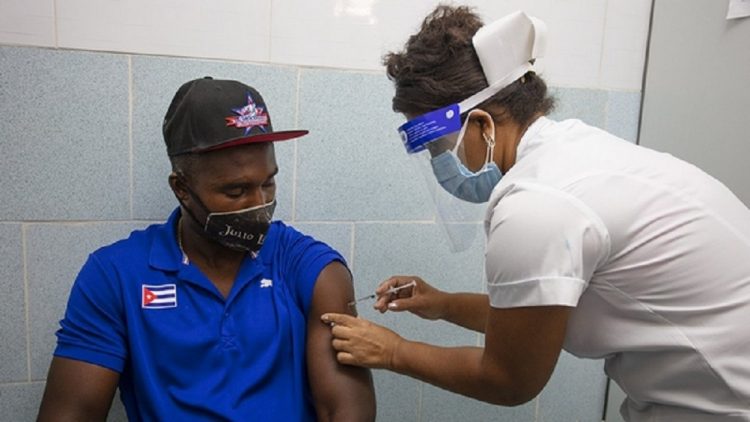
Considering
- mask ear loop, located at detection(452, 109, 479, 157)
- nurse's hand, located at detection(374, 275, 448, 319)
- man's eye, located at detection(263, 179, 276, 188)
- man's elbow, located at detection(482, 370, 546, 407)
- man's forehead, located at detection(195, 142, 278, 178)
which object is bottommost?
man's elbow, located at detection(482, 370, 546, 407)

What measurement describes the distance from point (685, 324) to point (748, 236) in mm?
193

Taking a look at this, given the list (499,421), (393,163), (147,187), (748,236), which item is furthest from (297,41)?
(499,421)

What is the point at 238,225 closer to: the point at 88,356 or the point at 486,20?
the point at 88,356

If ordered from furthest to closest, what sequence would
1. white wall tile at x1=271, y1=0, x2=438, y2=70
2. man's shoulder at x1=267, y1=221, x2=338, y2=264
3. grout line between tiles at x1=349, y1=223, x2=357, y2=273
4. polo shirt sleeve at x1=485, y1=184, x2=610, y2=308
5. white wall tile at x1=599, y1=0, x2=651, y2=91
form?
white wall tile at x1=599, y1=0, x2=651, y2=91 → grout line between tiles at x1=349, y1=223, x2=357, y2=273 → white wall tile at x1=271, y1=0, x2=438, y2=70 → man's shoulder at x1=267, y1=221, x2=338, y2=264 → polo shirt sleeve at x1=485, y1=184, x2=610, y2=308

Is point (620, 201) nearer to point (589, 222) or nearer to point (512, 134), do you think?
point (589, 222)

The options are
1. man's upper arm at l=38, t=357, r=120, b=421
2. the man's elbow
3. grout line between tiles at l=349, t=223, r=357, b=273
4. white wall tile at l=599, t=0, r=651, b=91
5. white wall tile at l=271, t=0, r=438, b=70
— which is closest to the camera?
the man's elbow

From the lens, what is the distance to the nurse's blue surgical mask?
3.70ft

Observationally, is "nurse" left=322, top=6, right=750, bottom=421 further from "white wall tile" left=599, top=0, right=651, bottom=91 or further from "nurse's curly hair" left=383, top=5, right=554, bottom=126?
"white wall tile" left=599, top=0, right=651, bottom=91

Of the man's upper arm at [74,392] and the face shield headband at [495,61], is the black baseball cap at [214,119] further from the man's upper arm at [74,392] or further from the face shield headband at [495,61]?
the man's upper arm at [74,392]

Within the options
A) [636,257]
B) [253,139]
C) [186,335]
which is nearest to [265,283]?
[186,335]

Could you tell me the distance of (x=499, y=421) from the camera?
2006 millimetres

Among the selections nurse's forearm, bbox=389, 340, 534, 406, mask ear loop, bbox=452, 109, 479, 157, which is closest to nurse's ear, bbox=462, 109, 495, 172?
mask ear loop, bbox=452, 109, 479, 157

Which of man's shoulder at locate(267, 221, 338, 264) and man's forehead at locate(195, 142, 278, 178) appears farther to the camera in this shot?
man's shoulder at locate(267, 221, 338, 264)

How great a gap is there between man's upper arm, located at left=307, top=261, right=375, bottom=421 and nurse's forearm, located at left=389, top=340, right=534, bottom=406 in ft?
0.41
